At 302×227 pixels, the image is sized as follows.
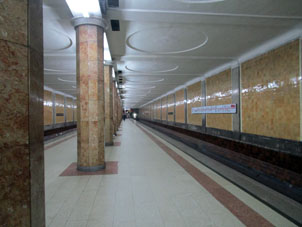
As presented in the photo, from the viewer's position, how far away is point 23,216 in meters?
1.40

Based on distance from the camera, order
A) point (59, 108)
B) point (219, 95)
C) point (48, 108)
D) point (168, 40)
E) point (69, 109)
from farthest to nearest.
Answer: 1. point (69, 109)
2. point (59, 108)
3. point (48, 108)
4. point (219, 95)
5. point (168, 40)

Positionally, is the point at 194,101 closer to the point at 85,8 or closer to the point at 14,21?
the point at 85,8

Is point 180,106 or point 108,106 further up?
point 180,106

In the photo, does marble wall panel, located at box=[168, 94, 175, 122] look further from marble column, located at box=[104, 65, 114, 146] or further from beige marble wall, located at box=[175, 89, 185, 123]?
marble column, located at box=[104, 65, 114, 146]

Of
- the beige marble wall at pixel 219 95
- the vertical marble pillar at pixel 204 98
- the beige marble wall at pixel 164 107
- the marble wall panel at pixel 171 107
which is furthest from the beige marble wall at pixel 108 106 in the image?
the beige marble wall at pixel 164 107

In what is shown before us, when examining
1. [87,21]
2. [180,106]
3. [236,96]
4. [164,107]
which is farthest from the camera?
[164,107]

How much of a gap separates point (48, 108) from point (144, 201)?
19442 millimetres

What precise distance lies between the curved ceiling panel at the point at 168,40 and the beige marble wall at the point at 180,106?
11451 mm

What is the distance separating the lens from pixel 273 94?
766 cm

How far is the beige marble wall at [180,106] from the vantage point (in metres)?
19.5

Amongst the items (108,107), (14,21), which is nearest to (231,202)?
(14,21)

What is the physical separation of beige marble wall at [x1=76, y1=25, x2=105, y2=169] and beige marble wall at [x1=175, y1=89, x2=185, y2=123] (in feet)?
50.6

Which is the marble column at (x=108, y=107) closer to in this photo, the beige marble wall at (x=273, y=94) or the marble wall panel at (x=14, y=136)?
the beige marble wall at (x=273, y=94)

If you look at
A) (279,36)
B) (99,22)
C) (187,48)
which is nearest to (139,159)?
(99,22)
